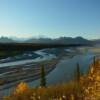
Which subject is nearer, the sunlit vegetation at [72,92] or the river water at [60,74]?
the sunlit vegetation at [72,92]

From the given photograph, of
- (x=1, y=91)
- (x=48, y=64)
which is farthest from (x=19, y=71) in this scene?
(x=1, y=91)

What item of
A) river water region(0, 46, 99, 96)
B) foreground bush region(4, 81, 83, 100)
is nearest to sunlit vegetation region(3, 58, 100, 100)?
foreground bush region(4, 81, 83, 100)

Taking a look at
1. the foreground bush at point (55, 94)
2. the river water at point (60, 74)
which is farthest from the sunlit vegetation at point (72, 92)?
the river water at point (60, 74)

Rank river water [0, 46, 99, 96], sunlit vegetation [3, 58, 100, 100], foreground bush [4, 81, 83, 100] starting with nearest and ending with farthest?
sunlit vegetation [3, 58, 100, 100], foreground bush [4, 81, 83, 100], river water [0, 46, 99, 96]

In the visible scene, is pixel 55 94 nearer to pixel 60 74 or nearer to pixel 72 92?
pixel 72 92

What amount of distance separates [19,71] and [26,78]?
33.6ft

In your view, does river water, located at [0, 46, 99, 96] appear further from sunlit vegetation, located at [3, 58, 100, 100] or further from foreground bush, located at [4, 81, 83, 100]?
sunlit vegetation, located at [3, 58, 100, 100]

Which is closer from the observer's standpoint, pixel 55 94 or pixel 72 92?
pixel 72 92

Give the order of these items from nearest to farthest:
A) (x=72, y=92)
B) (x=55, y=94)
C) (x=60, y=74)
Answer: (x=72, y=92)
(x=55, y=94)
(x=60, y=74)

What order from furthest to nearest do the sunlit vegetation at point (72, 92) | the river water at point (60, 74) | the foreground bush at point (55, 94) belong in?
the river water at point (60, 74), the foreground bush at point (55, 94), the sunlit vegetation at point (72, 92)

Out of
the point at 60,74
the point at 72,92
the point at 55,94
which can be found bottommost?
the point at 60,74

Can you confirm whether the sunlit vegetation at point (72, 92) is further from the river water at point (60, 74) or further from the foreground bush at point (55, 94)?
the river water at point (60, 74)

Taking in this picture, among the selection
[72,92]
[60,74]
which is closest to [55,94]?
[72,92]

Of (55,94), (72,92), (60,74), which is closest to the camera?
(72,92)
